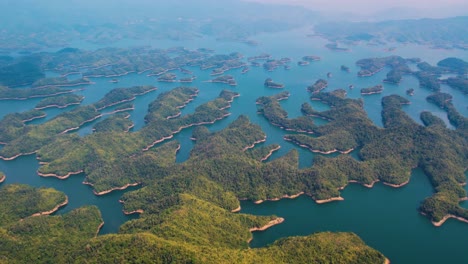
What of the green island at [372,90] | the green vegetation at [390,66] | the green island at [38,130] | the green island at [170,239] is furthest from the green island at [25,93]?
the green vegetation at [390,66]

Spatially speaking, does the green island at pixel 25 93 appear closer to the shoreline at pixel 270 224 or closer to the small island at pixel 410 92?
the shoreline at pixel 270 224

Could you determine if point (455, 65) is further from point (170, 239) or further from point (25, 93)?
point (25, 93)

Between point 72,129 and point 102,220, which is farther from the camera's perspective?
point 72,129

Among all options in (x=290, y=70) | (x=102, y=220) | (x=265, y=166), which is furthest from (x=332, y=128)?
(x=290, y=70)

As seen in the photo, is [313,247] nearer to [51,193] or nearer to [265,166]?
[265,166]

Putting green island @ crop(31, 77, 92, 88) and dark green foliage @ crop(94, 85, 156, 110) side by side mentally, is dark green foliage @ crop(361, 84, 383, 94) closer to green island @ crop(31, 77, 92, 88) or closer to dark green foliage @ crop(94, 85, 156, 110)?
dark green foliage @ crop(94, 85, 156, 110)
